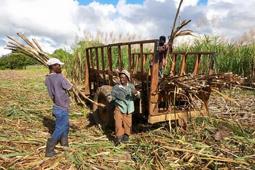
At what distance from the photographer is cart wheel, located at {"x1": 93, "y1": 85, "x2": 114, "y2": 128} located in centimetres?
681

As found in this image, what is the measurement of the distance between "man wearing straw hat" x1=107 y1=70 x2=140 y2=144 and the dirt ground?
20cm

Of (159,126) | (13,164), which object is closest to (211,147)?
(159,126)

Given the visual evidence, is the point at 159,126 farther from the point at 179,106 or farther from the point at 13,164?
the point at 13,164

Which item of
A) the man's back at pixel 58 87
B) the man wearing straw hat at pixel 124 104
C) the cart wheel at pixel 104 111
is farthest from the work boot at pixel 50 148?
the cart wheel at pixel 104 111

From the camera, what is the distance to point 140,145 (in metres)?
5.54

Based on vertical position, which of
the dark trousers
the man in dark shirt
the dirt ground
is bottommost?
the dirt ground

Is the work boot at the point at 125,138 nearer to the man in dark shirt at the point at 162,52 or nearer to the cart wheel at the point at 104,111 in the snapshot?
the cart wheel at the point at 104,111

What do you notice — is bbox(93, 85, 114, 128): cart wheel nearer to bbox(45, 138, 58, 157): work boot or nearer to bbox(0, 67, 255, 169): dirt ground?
bbox(0, 67, 255, 169): dirt ground

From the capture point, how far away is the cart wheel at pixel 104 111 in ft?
22.4

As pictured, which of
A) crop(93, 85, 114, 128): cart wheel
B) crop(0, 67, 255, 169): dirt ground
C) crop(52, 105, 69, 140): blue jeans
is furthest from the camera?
crop(93, 85, 114, 128): cart wheel

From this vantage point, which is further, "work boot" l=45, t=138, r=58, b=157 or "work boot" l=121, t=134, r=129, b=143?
"work boot" l=121, t=134, r=129, b=143

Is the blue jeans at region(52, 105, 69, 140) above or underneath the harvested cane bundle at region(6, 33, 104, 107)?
underneath

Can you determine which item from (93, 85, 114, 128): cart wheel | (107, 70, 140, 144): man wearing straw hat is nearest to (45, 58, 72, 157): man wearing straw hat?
(107, 70, 140, 144): man wearing straw hat

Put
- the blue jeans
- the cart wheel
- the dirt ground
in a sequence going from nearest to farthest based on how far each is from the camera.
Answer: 1. the dirt ground
2. the blue jeans
3. the cart wheel
